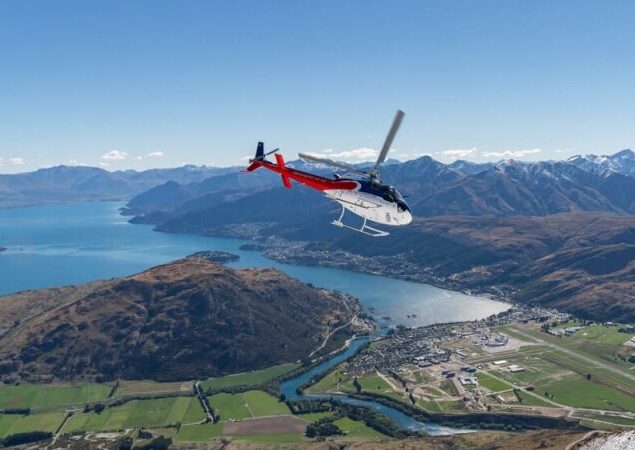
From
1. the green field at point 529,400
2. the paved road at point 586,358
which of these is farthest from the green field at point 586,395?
the paved road at point 586,358

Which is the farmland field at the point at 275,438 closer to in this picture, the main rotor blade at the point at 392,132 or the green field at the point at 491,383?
the green field at the point at 491,383

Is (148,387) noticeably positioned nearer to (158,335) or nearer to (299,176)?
(158,335)

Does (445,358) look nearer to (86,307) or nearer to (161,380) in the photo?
(161,380)

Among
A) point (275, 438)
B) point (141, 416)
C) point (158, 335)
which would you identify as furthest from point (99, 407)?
point (275, 438)

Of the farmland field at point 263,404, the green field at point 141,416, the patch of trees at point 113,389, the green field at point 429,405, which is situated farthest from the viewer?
the patch of trees at point 113,389

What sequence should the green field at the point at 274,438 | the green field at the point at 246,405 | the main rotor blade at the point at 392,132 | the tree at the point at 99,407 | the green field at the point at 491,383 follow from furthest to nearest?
1. the green field at the point at 491,383
2. the tree at the point at 99,407
3. the green field at the point at 246,405
4. the green field at the point at 274,438
5. the main rotor blade at the point at 392,132

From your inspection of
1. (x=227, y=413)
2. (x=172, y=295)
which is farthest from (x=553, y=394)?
(x=172, y=295)
